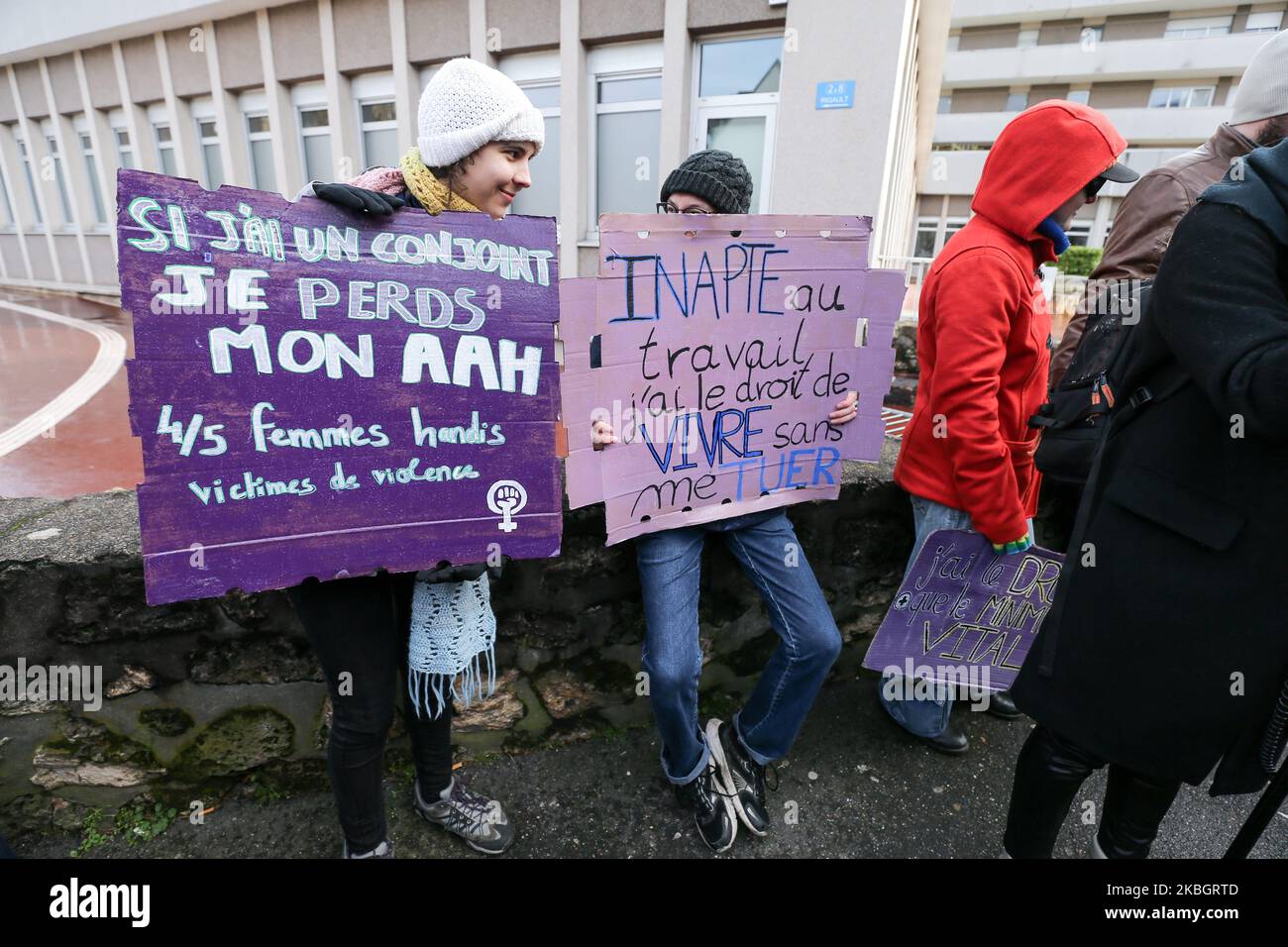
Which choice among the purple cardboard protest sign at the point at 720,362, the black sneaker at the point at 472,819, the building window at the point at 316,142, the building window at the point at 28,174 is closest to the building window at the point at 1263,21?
the building window at the point at 316,142

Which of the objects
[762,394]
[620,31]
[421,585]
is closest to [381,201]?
[421,585]

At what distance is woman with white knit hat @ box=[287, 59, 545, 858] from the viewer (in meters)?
1.51

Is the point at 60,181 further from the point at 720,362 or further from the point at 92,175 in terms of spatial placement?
the point at 720,362

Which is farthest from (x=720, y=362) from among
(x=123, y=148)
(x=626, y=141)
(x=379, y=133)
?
(x=123, y=148)

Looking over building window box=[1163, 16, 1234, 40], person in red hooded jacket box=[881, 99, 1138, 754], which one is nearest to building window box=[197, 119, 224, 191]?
person in red hooded jacket box=[881, 99, 1138, 754]

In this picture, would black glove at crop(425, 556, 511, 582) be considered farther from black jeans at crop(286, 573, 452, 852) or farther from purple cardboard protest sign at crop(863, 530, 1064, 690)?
purple cardboard protest sign at crop(863, 530, 1064, 690)

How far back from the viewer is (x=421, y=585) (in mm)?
1691

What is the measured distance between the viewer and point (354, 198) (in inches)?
53.9

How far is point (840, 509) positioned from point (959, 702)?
3.34 feet

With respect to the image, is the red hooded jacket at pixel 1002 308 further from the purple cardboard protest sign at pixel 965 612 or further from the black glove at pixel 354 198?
the black glove at pixel 354 198

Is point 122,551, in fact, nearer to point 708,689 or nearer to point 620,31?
point 708,689

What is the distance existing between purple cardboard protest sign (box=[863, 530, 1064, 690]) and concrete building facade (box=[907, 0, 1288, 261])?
24.3 meters

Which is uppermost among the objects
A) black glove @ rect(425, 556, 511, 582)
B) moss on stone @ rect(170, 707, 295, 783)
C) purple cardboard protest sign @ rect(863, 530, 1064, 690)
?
black glove @ rect(425, 556, 511, 582)

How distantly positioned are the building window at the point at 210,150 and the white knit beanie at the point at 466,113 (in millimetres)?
12702
